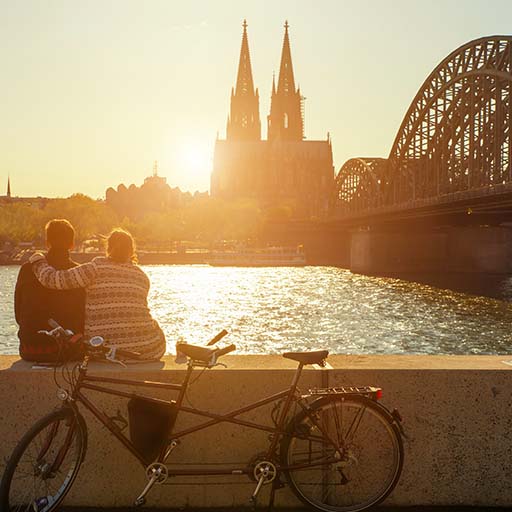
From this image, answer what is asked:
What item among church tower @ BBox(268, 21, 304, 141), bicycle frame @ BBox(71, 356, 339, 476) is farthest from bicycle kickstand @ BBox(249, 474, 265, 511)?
church tower @ BBox(268, 21, 304, 141)

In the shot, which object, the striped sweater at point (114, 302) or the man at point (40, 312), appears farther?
the striped sweater at point (114, 302)

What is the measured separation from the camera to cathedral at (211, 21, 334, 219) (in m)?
180

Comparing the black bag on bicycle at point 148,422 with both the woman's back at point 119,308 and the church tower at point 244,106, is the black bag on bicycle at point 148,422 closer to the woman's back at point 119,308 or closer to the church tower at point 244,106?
the woman's back at point 119,308

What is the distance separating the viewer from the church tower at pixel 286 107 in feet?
617

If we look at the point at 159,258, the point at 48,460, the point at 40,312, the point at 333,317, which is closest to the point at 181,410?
the point at 48,460

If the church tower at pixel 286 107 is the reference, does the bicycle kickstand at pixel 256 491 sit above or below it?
below

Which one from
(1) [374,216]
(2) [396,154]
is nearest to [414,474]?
(1) [374,216]

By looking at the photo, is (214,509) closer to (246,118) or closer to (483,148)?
(483,148)

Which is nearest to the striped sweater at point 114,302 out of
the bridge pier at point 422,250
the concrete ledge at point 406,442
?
the concrete ledge at point 406,442

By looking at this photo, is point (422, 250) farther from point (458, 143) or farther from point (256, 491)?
point (256, 491)

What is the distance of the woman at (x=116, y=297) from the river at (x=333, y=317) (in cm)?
2525

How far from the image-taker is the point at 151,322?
6.43 meters

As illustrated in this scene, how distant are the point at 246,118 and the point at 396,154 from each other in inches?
3924

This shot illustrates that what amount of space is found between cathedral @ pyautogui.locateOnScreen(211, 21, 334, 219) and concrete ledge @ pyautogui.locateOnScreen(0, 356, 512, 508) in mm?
165332
